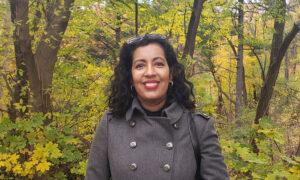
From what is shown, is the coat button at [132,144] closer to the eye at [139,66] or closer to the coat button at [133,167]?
the coat button at [133,167]

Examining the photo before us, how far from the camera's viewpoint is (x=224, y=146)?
2.84 meters

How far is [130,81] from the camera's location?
1956 millimetres

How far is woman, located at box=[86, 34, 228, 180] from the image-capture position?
155 centimetres

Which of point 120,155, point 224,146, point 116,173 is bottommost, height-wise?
point 224,146

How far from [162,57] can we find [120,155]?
74 centimetres

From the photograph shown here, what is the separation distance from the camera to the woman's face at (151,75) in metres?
1.70

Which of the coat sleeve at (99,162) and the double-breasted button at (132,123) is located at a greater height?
the double-breasted button at (132,123)

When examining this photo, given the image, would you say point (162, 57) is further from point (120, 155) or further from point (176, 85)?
point (120, 155)

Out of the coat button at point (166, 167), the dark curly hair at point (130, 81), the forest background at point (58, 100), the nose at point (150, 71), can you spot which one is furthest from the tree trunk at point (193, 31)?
the coat button at point (166, 167)

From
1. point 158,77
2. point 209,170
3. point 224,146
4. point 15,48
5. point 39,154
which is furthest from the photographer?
point 15,48

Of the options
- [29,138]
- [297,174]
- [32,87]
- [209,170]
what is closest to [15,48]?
[32,87]

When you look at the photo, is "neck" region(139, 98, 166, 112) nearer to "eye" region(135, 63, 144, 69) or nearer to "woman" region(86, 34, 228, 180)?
"woman" region(86, 34, 228, 180)

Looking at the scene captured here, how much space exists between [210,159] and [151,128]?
43cm

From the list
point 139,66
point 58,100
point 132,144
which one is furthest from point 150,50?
point 58,100
